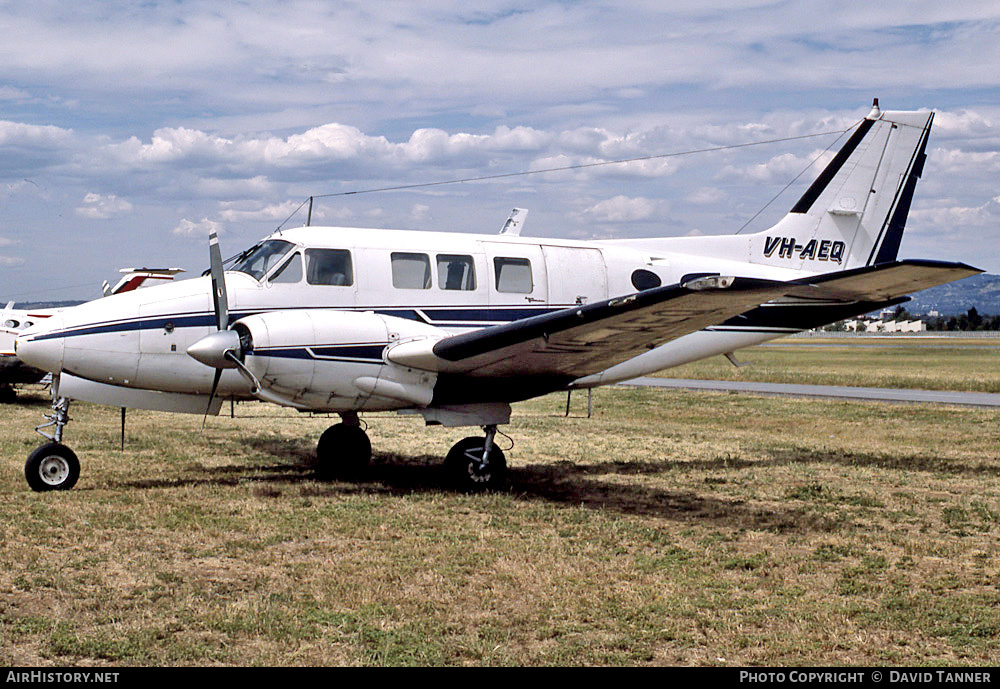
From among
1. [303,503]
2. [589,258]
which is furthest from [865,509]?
[303,503]

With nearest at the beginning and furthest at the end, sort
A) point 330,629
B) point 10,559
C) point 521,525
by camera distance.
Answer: point 330,629, point 10,559, point 521,525

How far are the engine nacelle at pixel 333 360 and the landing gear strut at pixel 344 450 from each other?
211 cm

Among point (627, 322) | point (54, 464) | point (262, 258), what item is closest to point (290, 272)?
point (262, 258)

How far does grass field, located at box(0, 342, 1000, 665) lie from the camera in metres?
6.03

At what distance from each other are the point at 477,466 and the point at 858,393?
20094mm

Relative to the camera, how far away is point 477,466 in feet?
38.9

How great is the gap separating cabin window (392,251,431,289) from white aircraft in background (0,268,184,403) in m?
10.3

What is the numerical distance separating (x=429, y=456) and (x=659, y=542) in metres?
6.88

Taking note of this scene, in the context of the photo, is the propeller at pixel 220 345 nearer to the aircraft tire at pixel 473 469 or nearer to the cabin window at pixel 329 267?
the cabin window at pixel 329 267

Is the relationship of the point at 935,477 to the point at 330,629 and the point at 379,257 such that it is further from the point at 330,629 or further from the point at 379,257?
the point at 330,629

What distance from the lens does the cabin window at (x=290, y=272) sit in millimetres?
11742

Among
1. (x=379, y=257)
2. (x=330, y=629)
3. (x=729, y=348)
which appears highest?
(x=379, y=257)

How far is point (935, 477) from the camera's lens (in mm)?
13312

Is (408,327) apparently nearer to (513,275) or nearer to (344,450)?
(513,275)
